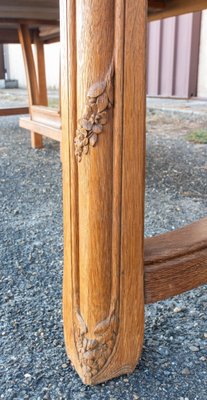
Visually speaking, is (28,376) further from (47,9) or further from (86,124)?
(47,9)

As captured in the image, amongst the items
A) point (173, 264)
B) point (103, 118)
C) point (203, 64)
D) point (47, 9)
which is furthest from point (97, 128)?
point (203, 64)

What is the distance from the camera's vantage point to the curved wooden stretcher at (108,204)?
720 millimetres

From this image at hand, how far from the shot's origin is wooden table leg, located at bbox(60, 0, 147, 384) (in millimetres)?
718

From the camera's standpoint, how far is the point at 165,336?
1037mm

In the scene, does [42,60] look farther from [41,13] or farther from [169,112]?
[169,112]

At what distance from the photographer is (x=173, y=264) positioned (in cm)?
90

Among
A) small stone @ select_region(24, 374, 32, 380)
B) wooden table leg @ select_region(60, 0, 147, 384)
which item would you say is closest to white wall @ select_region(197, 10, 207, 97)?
wooden table leg @ select_region(60, 0, 147, 384)

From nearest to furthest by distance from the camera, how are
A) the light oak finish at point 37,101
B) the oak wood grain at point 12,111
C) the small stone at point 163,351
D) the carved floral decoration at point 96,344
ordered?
the carved floral decoration at point 96,344 → the small stone at point 163,351 → the light oak finish at point 37,101 → the oak wood grain at point 12,111

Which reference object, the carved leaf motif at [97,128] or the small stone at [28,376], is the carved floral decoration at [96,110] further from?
the small stone at [28,376]

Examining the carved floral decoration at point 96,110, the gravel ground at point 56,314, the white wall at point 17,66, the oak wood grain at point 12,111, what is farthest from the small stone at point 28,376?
the white wall at point 17,66

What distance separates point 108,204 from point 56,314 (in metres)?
0.48

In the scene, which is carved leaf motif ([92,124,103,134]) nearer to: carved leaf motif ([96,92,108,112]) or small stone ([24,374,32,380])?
carved leaf motif ([96,92,108,112])

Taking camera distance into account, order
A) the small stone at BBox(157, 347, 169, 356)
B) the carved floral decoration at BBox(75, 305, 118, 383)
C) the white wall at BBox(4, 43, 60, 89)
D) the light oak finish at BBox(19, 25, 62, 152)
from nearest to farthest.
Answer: the carved floral decoration at BBox(75, 305, 118, 383) → the small stone at BBox(157, 347, 169, 356) → the light oak finish at BBox(19, 25, 62, 152) → the white wall at BBox(4, 43, 60, 89)

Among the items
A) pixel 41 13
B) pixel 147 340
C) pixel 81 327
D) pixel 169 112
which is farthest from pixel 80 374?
pixel 169 112
